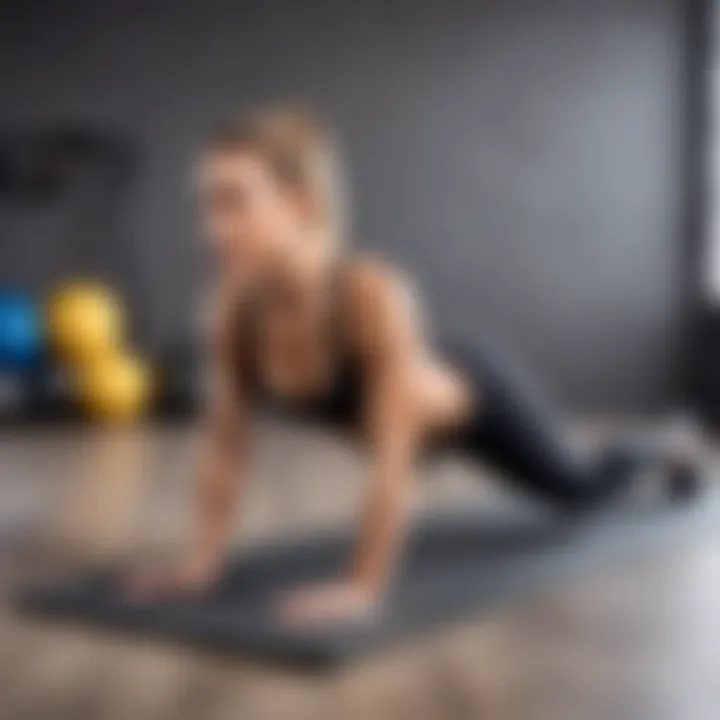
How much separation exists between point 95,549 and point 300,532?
15.0 inches

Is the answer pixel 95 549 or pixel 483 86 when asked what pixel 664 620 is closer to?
pixel 95 549

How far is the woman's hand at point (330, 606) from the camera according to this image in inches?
81.2

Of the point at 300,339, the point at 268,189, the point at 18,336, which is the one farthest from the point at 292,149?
the point at 18,336

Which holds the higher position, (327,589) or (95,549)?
(95,549)

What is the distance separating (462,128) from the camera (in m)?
5.21

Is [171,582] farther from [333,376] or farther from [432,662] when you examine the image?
[432,662]

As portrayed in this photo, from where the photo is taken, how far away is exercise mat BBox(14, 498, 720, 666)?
2.00 meters

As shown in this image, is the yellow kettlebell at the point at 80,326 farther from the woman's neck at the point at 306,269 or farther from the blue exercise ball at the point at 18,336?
the woman's neck at the point at 306,269

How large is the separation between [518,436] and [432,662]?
827mm

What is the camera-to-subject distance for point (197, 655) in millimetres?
1951

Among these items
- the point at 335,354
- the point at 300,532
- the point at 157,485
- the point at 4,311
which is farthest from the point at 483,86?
the point at 335,354

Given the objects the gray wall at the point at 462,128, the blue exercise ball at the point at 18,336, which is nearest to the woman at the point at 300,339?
the blue exercise ball at the point at 18,336

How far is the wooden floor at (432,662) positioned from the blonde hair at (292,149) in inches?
25.4

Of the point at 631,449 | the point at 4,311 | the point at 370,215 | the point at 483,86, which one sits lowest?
the point at 631,449
